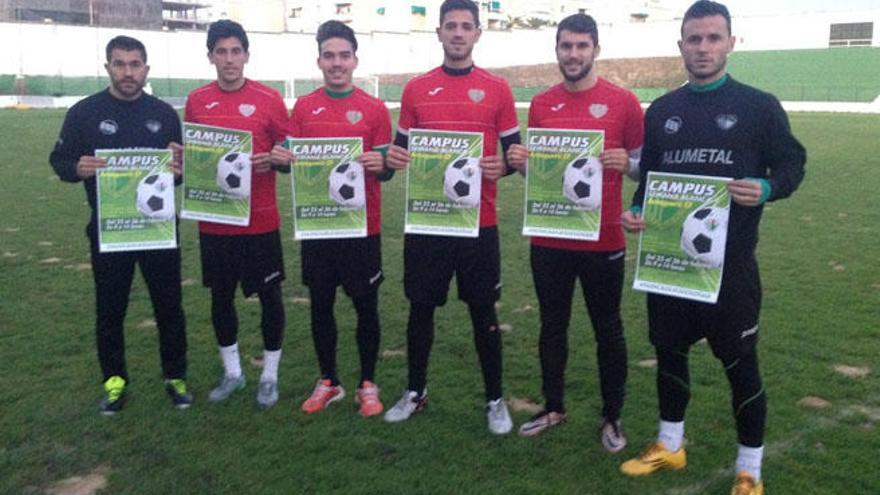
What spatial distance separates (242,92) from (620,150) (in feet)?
7.42

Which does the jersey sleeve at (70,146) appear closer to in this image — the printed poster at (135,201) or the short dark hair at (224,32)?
the printed poster at (135,201)

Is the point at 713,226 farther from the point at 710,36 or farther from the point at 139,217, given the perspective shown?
the point at 139,217

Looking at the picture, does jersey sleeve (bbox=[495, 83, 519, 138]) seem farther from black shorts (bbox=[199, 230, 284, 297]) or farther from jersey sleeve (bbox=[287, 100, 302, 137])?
black shorts (bbox=[199, 230, 284, 297])

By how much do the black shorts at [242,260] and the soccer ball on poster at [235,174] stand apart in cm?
30

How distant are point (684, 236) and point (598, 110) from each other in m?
0.85

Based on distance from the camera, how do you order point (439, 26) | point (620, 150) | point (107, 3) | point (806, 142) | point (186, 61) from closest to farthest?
point (620, 150), point (439, 26), point (806, 142), point (186, 61), point (107, 3)

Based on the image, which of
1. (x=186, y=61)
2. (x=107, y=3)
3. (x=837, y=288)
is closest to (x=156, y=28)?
(x=107, y=3)

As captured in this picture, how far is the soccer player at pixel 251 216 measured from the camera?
473 cm

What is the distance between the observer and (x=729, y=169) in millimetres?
3656

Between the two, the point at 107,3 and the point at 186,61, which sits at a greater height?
the point at 107,3

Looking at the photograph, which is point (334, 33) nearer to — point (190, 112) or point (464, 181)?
point (190, 112)

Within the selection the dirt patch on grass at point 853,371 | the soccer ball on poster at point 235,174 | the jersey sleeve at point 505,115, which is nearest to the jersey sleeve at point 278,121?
the soccer ball on poster at point 235,174

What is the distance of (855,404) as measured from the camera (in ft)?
16.2

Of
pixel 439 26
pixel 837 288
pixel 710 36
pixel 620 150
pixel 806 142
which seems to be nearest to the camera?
pixel 710 36
